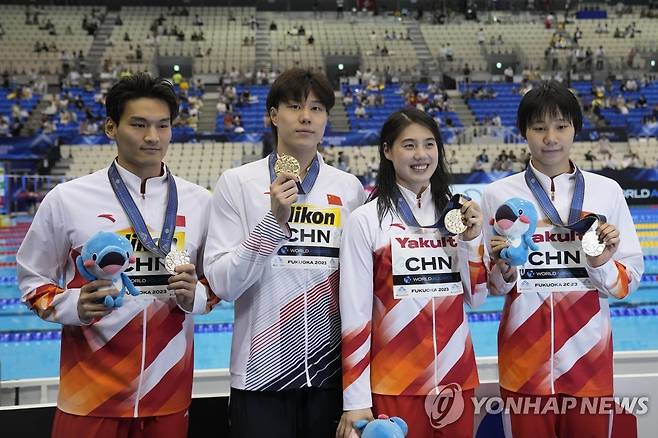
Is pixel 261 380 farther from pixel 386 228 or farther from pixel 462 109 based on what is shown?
pixel 462 109

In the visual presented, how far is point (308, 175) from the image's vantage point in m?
2.36

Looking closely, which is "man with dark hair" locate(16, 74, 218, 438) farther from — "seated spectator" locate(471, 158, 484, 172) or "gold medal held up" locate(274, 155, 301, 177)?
"seated spectator" locate(471, 158, 484, 172)

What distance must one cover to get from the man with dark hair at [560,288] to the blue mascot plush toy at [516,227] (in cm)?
9

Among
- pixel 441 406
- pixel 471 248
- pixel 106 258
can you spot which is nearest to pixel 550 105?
pixel 471 248

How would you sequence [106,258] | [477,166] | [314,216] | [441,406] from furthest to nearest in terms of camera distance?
[477,166], [314,216], [441,406], [106,258]

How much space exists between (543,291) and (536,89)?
2.47ft

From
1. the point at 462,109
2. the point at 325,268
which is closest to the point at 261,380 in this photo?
the point at 325,268

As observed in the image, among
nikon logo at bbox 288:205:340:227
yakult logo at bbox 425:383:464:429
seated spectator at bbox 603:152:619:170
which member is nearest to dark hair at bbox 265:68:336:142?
nikon logo at bbox 288:205:340:227

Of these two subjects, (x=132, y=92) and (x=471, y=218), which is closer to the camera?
(x=471, y=218)

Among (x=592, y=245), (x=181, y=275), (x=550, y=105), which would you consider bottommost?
(x=181, y=275)

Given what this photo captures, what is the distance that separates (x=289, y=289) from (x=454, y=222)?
60cm

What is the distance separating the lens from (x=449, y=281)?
2.29 m

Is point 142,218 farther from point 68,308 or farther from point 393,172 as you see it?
point 393,172

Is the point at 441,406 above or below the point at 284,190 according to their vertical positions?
below
